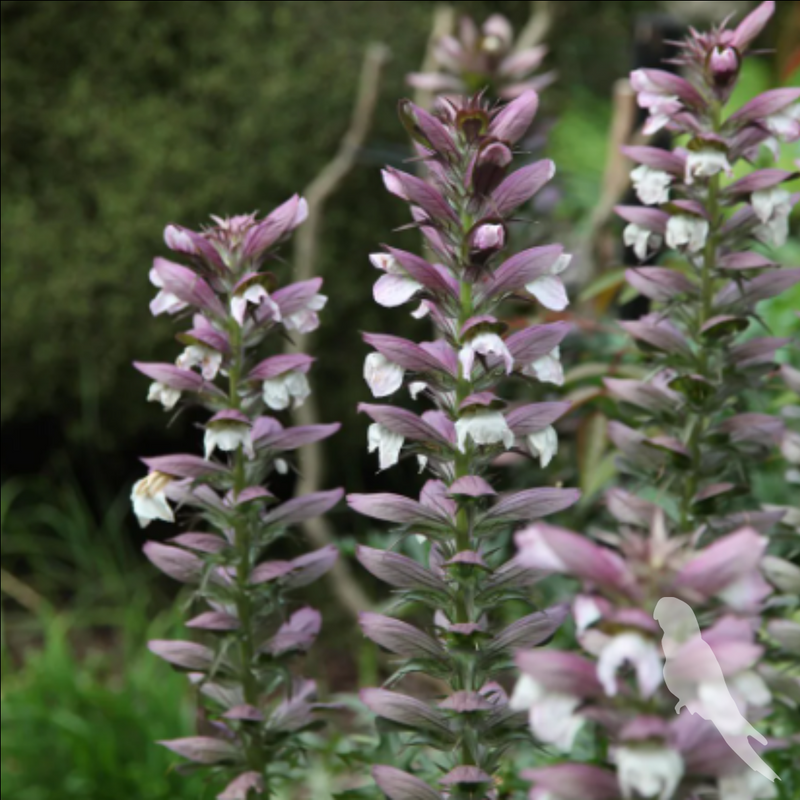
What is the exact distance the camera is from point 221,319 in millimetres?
1722

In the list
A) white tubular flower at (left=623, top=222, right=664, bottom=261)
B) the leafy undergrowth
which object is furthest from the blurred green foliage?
white tubular flower at (left=623, top=222, right=664, bottom=261)

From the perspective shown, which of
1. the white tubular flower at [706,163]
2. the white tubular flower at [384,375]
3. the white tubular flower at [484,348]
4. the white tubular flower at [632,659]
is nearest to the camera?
the white tubular flower at [632,659]

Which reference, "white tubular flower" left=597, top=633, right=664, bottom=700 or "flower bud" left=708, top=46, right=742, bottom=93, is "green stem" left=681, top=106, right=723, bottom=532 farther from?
"white tubular flower" left=597, top=633, right=664, bottom=700

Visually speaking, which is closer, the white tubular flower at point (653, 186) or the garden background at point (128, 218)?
the white tubular flower at point (653, 186)

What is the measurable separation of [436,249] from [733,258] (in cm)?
55

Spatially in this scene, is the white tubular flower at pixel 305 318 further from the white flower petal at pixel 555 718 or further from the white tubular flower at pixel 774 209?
the white flower petal at pixel 555 718

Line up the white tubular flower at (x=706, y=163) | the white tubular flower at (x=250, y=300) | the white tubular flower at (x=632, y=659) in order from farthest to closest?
the white tubular flower at (x=706, y=163) < the white tubular flower at (x=250, y=300) < the white tubular flower at (x=632, y=659)

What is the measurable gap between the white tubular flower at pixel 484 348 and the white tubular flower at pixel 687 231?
0.48m

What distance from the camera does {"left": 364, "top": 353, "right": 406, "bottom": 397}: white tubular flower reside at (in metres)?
1.49

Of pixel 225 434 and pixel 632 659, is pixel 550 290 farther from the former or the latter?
pixel 632 659

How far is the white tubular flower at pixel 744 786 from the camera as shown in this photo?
3.27ft

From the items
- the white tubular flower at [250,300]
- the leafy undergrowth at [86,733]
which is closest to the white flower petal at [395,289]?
the white tubular flower at [250,300]

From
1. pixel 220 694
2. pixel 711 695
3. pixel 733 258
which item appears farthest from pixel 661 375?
pixel 711 695

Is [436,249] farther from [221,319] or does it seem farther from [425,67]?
[425,67]
